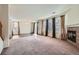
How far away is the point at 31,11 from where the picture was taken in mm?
2432

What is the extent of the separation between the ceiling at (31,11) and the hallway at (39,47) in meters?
0.48

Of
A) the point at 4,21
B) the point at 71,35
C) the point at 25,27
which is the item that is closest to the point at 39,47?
the point at 25,27

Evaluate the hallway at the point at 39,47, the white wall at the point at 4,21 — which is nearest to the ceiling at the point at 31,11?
the white wall at the point at 4,21

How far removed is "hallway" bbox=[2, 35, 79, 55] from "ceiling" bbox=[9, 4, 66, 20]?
0.48 m

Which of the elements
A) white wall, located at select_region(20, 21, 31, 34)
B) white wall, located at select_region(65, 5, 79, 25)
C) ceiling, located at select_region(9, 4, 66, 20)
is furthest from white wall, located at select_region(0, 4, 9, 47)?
white wall, located at select_region(65, 5, 79, 25)

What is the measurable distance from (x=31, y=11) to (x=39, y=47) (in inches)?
30.3

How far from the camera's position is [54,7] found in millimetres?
Result: 2373

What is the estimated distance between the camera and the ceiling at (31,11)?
2.34 m

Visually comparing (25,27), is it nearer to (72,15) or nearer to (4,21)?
(4,21)
